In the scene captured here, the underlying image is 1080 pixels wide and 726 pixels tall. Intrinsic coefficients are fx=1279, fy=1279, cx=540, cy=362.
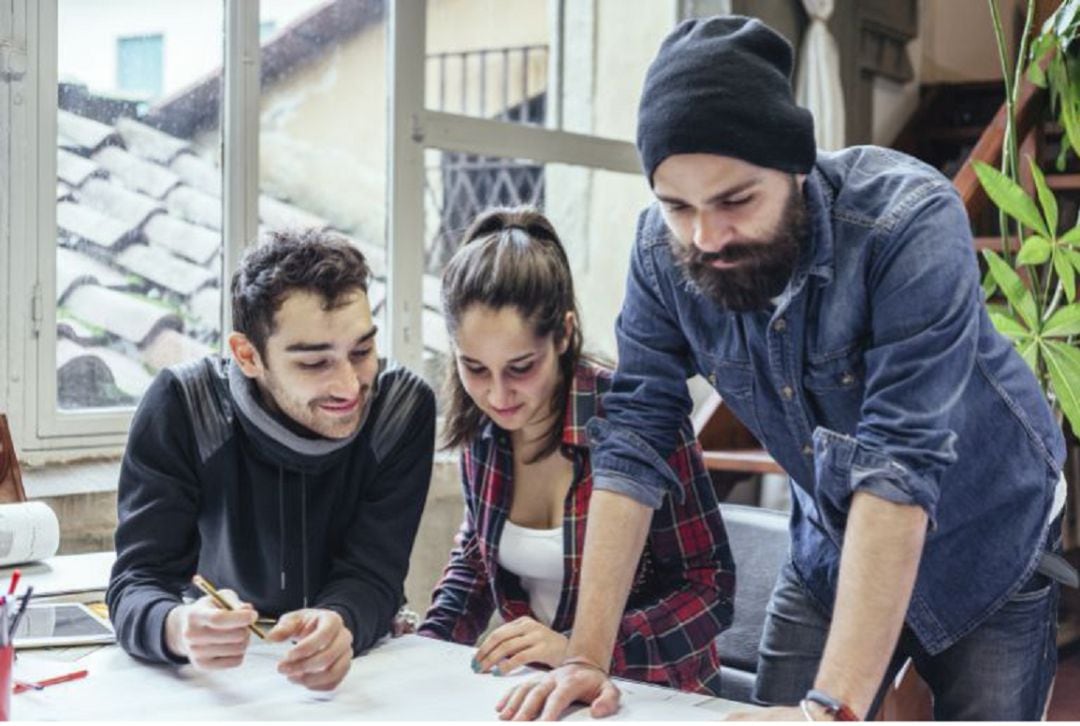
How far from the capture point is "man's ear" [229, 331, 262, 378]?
1.64 metres

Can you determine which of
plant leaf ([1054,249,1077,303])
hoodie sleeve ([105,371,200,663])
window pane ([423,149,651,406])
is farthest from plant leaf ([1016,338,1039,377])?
hoodie sleeve ([105,371,200,663])

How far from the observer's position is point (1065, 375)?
2543mm

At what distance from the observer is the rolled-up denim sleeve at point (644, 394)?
146 cm

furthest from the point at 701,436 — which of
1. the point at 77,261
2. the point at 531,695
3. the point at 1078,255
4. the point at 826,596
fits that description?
Result: the point at 531,695

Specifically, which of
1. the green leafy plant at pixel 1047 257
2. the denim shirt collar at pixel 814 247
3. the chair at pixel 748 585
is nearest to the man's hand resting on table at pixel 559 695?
the denim shirt collar at pixel 814 247

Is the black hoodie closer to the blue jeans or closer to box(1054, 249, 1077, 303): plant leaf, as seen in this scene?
the blue jeans

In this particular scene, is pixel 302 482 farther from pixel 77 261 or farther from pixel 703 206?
pixel 77 261

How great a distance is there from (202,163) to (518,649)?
1700 millimetres

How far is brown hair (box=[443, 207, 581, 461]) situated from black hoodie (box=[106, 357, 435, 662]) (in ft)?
0.27

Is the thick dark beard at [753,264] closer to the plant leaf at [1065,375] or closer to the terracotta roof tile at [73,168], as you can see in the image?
the plant leaf at [1065,375]

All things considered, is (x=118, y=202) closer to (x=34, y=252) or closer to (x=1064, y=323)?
(x=34, y=252)

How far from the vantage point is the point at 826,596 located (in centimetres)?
156

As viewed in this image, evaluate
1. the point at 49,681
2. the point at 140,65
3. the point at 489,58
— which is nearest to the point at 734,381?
the point at 49,681

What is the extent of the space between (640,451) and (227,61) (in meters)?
1.71
